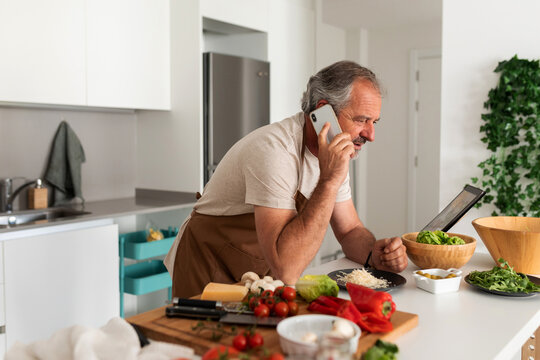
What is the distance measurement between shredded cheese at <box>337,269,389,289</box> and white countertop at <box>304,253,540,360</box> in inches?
1.7

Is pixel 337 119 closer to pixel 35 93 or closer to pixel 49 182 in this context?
pixel 35 93

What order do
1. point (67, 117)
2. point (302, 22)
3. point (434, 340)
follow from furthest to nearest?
point (302, 22)
point (67, 117)
point (434, 340)

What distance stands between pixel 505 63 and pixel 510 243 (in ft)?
5.08

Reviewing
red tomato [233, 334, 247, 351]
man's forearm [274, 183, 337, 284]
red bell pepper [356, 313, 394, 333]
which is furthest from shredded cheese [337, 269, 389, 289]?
red tomato [233, 334, 247, 351]

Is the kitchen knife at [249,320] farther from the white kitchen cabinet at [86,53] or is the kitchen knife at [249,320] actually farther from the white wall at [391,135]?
the white wall at [391,135]

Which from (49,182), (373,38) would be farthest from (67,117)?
(373,38)

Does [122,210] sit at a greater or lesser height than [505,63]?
lesser

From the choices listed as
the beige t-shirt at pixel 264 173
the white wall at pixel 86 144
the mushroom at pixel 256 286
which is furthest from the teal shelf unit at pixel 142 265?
the mushroom at pixel 256 286

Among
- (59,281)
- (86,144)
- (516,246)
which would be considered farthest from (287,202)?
(86,144)

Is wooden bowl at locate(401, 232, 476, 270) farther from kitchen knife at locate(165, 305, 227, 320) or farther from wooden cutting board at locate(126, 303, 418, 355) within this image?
kitchen knife at locate(165, 305, 227, 320)

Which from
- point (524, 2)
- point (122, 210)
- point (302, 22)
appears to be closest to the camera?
point (524, 2)

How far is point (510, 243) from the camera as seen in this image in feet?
5.53

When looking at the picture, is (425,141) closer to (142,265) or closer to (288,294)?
(142,265)

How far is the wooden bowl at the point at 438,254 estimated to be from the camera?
1.64 meters
